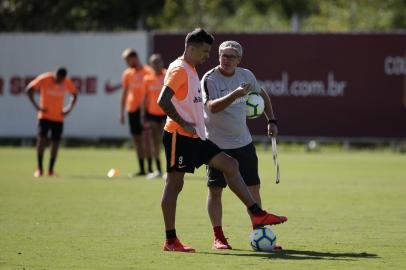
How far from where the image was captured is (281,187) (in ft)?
60.5

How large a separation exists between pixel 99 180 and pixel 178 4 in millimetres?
25115

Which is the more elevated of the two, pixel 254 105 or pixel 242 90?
pixel 242 90

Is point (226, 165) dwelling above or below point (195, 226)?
above

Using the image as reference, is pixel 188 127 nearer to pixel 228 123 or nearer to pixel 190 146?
pixel 190 146

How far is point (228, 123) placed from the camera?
11.0m

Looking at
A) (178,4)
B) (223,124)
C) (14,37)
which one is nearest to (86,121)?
(14,37)

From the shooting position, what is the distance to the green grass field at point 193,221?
9977 millimetres

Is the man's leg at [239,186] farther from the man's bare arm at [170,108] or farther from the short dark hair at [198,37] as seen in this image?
the short dark hair at [198,37]

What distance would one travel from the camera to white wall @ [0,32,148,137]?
29.6 meters

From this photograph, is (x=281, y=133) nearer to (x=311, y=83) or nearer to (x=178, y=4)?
(x=311, y=83)

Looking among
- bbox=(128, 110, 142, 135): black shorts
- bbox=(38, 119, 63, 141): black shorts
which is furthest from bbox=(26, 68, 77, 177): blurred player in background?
bbox=(128, 110, 142, 135): black shorts

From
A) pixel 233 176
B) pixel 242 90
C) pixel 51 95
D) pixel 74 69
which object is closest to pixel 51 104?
Answer: pixel 51 95

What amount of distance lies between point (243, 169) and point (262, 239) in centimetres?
91

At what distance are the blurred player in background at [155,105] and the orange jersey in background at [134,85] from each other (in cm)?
44
